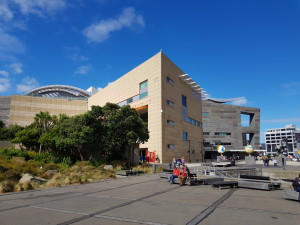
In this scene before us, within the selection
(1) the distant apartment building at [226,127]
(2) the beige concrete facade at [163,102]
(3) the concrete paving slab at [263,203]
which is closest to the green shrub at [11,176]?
(3) the concrete paving slab at [263,203]

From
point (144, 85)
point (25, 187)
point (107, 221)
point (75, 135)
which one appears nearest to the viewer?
point (107, 221)

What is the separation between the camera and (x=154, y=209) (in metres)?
7.77

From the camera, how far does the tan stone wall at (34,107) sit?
6919cm

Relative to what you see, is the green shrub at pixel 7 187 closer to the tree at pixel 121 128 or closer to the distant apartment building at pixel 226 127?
the tree at pixel 121 128

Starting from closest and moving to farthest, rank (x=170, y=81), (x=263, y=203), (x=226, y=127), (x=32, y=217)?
1. (x=32, y=217)
2. (x=263, y=203)
3. (x=170, y=81)
4. (x=226, y=127)

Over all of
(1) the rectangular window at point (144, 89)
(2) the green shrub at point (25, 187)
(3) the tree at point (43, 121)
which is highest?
(1) the rectangular window at point (144, 89)

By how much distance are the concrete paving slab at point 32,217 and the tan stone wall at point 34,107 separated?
70.2 metres

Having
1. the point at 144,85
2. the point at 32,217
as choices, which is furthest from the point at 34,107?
the point at 32,217

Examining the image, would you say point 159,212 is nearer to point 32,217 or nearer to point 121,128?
point 32,217

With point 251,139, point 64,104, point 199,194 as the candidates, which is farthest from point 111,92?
point 251,139

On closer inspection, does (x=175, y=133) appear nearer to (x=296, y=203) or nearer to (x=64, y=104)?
(x=296, y=203)

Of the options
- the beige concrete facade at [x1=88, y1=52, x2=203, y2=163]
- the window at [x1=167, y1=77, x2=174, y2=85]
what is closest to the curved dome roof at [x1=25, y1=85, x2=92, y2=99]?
the beige concrete facade at [x1=88, y1=52, x2=203, y2=163]

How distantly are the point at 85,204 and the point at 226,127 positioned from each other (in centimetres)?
9612

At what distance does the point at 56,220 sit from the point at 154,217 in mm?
2824
